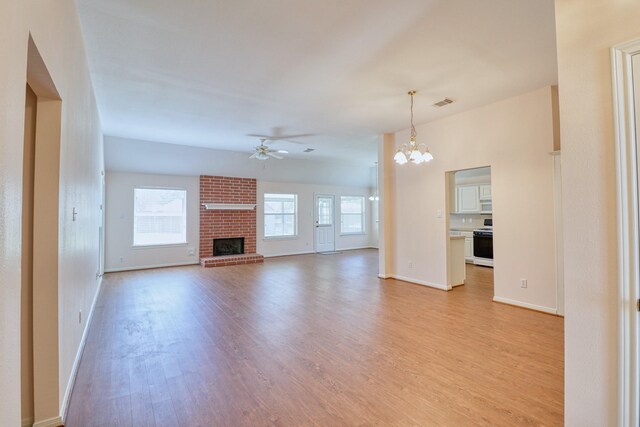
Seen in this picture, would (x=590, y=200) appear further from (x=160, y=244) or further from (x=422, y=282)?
(x=160, y=244)

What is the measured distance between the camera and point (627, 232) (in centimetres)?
129

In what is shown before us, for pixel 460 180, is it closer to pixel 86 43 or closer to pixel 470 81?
pixel 470 81

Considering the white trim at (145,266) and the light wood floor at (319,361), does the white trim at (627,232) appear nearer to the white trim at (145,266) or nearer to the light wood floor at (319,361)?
the light wood floor at (319,361)

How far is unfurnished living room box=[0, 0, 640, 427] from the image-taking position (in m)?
1.36

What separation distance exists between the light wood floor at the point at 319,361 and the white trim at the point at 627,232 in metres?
0.73

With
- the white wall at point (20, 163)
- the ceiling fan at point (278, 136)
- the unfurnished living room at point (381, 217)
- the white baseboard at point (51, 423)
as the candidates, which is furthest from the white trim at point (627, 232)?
the ceiling fan at point (278, 136)

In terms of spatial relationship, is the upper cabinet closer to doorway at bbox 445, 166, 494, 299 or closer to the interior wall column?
doorway at bbox 445, 166, 494, 299

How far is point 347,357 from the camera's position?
105 inches

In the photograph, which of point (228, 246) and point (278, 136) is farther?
point (228, 246)

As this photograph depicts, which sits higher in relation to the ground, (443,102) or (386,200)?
(443,102)

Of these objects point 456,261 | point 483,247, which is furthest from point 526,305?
point 483,247

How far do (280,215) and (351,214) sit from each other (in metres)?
2.86

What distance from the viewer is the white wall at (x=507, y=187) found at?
3.82 metres

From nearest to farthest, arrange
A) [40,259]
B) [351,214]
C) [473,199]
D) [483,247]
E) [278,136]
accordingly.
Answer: [40,259]
[278,136]
[483,247]
[473,199]
[351,214]
